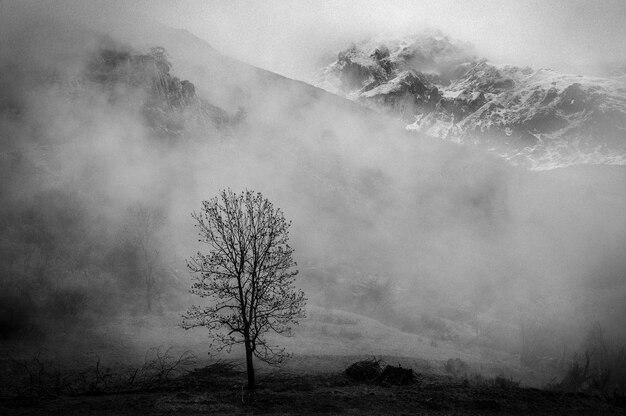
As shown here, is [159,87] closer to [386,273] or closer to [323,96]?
[386,273]

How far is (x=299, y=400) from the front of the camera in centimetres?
1412

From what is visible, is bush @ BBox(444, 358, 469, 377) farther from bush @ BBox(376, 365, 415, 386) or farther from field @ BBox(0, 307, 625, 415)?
bush @ BBox(376, 365, 415, 386)

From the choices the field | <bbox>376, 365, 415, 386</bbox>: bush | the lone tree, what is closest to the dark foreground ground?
the field

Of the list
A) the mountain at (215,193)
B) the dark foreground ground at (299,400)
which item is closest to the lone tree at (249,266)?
the dark foreground ground at (299,400)

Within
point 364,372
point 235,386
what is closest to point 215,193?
point 235,386

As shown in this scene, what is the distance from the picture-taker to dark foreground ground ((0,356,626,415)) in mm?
12602

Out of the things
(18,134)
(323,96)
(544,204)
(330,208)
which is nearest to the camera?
(18,134)

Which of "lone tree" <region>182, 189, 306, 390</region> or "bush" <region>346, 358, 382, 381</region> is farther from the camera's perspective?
"bush" <region>346, 358, 382, 381</region>

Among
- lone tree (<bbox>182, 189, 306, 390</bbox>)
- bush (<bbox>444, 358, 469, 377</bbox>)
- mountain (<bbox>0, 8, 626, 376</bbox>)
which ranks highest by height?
mountain (<bbox>0, 8, 626, 376</bbox>)

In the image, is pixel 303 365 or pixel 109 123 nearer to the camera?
pixel 303 365

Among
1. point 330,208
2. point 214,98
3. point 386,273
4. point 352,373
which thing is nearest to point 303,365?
point 352,373

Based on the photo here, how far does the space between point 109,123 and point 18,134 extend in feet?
31.2

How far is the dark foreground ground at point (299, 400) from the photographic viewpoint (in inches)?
496

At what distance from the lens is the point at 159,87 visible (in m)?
52.4
